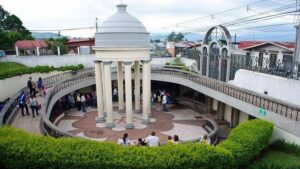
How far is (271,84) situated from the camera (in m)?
17.3

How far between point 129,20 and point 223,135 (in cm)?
1159

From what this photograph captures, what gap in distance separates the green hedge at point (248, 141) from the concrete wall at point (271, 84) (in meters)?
4.05

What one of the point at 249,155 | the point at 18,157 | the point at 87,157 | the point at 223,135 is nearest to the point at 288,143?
the point at 249,155

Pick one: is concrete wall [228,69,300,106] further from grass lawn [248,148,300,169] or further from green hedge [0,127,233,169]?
green hedge [0,127,233,169]

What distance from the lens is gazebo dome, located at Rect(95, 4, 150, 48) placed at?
61.8 ft

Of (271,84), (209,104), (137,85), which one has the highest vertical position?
(271,84)

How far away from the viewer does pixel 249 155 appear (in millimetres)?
11344

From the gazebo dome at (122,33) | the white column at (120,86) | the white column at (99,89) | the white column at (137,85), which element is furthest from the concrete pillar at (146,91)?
the white column at (120,86)

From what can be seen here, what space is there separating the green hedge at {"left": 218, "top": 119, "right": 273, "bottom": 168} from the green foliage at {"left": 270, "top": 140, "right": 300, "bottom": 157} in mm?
440

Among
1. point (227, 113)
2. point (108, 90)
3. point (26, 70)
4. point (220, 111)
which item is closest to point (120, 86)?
point (108, 90)

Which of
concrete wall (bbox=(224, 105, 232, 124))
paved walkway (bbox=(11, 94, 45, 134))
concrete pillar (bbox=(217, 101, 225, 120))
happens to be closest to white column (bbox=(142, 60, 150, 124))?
concrete pillar (bbox=(217, 101, 225, 120))

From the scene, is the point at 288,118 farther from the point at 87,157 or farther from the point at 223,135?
the point at 87,157

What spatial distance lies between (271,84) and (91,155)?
45.1 feet

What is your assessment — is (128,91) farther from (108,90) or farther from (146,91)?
(146,91)
